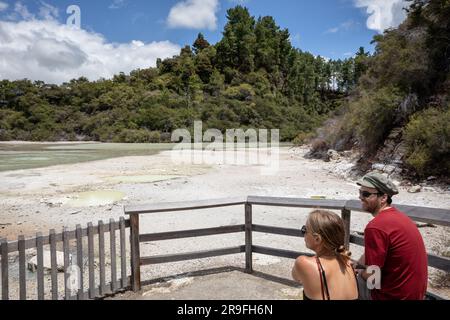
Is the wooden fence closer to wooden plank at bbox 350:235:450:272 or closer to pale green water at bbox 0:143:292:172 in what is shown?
wooden plank at bbox 350:235:450:272

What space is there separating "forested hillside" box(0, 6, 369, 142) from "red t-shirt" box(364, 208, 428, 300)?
58071 mm

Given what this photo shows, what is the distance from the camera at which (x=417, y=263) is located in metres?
2.22

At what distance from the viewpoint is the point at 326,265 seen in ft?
6.73

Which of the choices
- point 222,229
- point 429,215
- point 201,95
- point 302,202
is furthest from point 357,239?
point 201,95

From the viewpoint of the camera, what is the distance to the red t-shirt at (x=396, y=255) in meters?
2.17

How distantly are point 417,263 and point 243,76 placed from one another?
8702 cm

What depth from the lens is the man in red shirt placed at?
7.13 ft

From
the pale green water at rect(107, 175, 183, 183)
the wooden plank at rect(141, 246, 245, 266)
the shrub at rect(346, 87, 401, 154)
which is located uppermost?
the shrub at rect(346, 87, 401, 154)

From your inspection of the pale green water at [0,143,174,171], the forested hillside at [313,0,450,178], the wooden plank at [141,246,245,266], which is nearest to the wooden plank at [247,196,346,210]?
the wooden plank at [141,246,245,266]

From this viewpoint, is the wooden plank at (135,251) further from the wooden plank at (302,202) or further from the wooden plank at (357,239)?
the wooden plank at (357,239)

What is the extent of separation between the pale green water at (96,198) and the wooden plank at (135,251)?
6500 mm

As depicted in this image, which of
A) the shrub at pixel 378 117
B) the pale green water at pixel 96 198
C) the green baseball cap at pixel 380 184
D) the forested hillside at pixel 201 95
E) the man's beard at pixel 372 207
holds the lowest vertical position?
the pale green water at pixel 96 198

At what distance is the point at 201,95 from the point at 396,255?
7961cm

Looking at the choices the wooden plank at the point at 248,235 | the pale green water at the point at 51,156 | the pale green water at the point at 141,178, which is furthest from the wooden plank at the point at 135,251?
the pale green water at the point at 51,156
